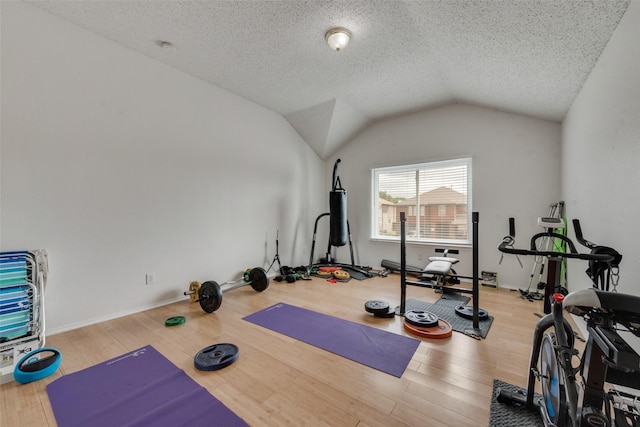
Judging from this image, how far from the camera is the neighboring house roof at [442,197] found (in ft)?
14.7

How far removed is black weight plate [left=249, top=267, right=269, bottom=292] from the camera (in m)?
3.80

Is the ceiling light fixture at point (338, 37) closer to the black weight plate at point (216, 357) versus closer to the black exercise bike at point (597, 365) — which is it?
the black exercise bike at point (597, 365)

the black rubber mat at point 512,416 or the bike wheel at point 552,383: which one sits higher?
the bike wheel at point 552,383

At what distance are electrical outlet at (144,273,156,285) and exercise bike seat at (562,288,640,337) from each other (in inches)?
146

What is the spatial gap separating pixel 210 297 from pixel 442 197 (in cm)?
391

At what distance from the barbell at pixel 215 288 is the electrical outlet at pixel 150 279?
0.40 meters

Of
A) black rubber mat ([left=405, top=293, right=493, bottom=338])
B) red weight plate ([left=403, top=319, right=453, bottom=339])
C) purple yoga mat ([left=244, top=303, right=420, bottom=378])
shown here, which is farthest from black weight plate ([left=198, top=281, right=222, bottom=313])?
black rubber mat ([left=405, top=293, right=493, bottom=338])

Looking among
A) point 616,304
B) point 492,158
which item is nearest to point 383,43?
point 492,158

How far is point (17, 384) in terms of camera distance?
71.7 inches

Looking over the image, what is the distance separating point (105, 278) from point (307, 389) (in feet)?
8.07

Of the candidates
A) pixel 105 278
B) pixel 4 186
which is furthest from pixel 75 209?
pixel 105 278

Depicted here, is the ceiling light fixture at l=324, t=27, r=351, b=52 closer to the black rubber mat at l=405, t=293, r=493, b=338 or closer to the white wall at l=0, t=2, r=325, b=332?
the white wall at l=0, t=2, r=325, b=332

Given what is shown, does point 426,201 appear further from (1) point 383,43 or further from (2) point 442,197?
(1) point 383,43

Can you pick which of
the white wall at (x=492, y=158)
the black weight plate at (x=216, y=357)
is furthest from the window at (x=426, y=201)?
the black weight plate at (x=216, y=357)
